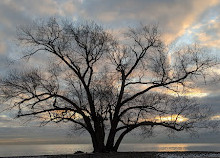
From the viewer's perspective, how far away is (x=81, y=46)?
28.9 m

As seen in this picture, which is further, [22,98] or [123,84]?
[123,84]

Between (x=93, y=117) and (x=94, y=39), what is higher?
(x=94, y=39)

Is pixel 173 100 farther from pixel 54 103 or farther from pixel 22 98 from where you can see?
pixel 22 98

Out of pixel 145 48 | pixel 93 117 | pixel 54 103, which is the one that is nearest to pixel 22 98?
pixel 54 103

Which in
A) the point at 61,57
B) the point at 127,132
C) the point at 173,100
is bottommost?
the point at 127,132

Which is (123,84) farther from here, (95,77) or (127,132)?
(127,132)

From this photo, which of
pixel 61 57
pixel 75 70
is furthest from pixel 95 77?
pixel 61 57

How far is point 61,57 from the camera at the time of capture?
28.9m

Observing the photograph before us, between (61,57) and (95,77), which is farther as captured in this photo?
(95,77)

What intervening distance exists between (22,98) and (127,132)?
11854 millimetres

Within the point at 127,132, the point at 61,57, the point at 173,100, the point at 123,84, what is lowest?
the point at 127,132

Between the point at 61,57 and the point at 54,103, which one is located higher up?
the point at 61,57

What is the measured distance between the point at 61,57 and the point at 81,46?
2.47m

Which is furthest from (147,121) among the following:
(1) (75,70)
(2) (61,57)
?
(2) (61,57)
